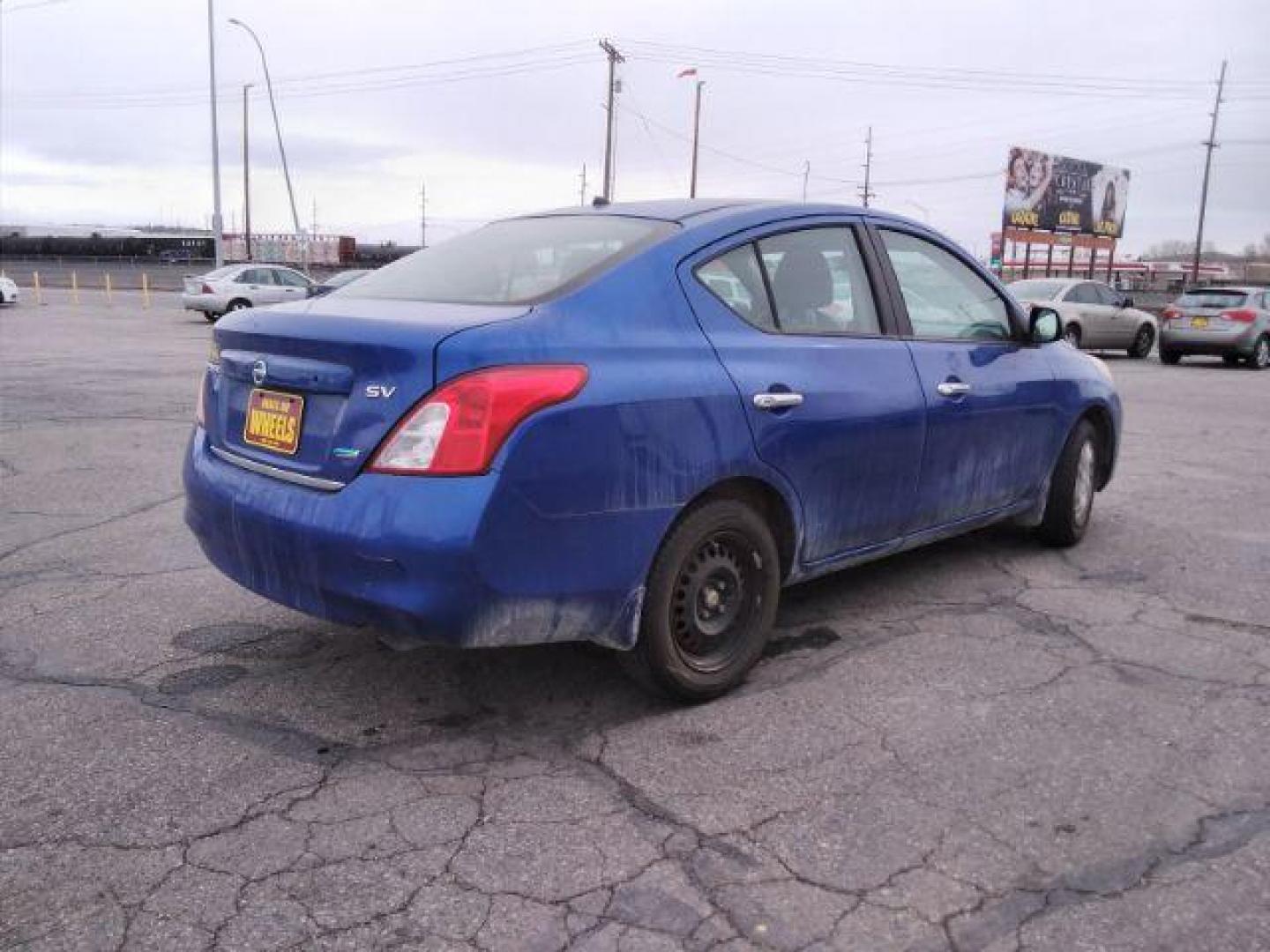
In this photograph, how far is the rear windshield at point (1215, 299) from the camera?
1955 centimetres

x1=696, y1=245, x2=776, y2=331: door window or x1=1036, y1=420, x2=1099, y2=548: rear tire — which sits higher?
x1=696, y1=245, x2=776, y2=331: door window

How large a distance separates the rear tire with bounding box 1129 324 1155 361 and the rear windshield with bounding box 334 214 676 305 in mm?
19996

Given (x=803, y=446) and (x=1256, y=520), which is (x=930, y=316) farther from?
(x=1256, y=520)

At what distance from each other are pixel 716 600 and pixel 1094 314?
18.9 meters

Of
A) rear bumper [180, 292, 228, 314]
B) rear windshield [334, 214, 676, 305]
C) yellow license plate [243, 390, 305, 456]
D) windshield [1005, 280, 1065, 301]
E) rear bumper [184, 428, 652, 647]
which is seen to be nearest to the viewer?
rear bumper [184, 428, 652, 647]

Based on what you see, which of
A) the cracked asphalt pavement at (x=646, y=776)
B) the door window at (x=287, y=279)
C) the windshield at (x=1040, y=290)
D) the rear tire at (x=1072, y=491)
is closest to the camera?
the cracked asphalt pavement at (x=646, y=776)

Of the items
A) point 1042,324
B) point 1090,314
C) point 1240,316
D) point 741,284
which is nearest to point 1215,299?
point 1240,316

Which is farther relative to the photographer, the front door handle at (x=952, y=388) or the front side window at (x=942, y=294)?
the front side window at (x=942, y=294)

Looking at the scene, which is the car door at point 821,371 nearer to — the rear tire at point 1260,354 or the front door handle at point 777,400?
the front door handle at point 777,400

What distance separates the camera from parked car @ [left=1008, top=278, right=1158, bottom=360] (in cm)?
1952

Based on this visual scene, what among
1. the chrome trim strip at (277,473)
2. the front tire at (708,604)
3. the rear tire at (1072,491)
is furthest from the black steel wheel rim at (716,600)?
the rear tire at (1072,491)

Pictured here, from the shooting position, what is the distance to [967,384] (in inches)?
172

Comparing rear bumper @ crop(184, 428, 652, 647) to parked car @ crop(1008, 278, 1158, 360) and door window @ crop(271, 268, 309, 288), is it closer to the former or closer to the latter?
parked car @ crop(1008, 278, 1158, 360)

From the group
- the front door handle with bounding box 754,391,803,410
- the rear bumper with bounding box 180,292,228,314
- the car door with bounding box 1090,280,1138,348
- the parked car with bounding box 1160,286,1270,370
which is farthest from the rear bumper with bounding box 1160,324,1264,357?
the rear bumper with bounding box 180,292,228,314
